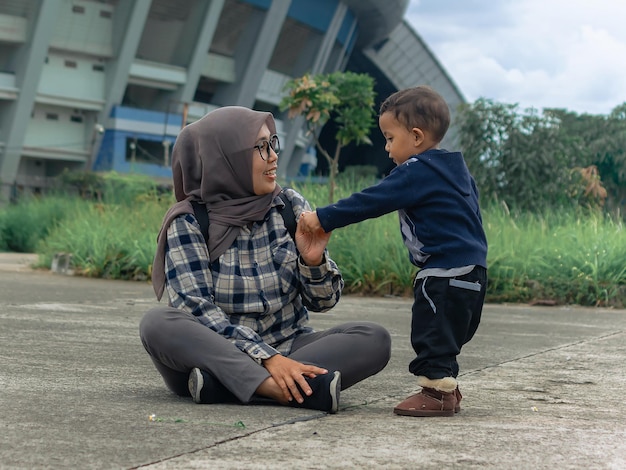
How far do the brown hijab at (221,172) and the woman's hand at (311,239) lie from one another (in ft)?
0.72

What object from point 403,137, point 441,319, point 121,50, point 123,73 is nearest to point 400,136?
point 403,137

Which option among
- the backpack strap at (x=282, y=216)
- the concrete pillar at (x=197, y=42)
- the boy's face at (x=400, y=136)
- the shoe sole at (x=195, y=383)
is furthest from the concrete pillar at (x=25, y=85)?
the boy's face at (x=400, y=136)

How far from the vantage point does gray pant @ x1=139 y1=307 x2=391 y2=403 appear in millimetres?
3791

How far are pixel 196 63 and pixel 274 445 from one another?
40746 millimetres

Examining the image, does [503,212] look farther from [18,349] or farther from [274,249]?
[274,249]

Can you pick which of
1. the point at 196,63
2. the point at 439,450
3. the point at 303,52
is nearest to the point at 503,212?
the point at 439,450

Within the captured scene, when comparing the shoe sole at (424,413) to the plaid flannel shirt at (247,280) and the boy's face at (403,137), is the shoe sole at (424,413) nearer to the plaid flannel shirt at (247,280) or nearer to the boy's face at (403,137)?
the plaid flannel shirt at (247,280)

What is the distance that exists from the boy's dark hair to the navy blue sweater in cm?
9

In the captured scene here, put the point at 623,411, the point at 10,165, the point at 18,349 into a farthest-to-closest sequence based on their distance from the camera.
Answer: the point at 10,165, the point at 18,349, the point at 623,411

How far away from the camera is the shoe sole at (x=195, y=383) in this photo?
3.82m

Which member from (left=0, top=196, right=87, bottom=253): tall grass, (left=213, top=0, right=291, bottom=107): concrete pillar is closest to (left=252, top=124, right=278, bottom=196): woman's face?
(left=0, top=196, right=87, bottom=253): tall grass

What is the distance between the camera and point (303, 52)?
5288cm

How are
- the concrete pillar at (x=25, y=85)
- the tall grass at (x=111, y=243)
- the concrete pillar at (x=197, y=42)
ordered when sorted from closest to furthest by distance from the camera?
the tall grass at (x=111, y=243) < the concrete pillar at (x=25, y=85) < the concrete pillar at (x=197, y=42)

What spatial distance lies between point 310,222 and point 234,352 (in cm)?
53
